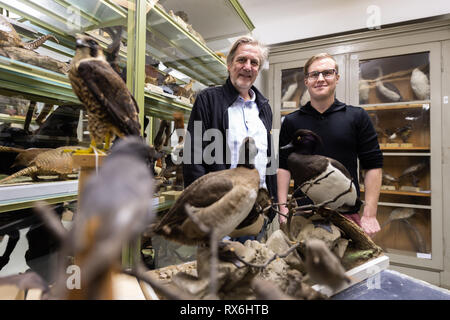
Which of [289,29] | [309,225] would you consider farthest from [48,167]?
[289,29]

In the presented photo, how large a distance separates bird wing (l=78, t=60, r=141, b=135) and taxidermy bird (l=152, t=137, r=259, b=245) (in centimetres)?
24

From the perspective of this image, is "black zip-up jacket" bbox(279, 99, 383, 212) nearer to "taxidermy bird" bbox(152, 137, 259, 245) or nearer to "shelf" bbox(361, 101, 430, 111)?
"taxidermy bird" bbox(152, 137, 259, 245)

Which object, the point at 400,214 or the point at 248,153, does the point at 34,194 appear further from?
the point at 400,214

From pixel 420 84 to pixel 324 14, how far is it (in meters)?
1.16

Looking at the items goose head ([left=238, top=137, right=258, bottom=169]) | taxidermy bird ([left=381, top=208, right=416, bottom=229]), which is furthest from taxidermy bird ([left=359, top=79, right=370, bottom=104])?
goose head ([left=238, top=137, right=258, bottom=169])

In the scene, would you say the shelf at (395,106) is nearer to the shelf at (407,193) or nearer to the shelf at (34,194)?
the shelf at (407,193)

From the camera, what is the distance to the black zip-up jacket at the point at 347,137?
113 centimetres

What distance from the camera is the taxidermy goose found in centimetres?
221

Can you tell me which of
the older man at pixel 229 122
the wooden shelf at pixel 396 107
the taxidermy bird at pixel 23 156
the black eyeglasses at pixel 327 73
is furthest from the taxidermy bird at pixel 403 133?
the taxidermy bird at pixel 23 156

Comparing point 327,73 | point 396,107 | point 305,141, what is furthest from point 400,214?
point 305,141

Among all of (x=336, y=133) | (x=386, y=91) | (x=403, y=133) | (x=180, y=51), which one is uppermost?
(x=180, y=51)

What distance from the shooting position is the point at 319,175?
79 cm

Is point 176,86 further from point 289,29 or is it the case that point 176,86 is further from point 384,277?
point 384,277

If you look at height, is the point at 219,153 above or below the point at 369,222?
above
